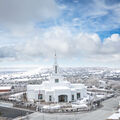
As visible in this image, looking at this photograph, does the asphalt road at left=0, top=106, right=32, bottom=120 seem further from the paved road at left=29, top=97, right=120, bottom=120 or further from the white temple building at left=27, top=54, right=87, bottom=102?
the white temple building at left=27, top=54, right=87, bottom=102

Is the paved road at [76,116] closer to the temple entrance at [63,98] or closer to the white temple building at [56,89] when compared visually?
the white temple building at [56,89]

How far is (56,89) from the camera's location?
41.1 metres

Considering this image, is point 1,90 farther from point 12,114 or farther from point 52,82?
point 12,114

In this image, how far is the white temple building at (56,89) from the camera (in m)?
41.4

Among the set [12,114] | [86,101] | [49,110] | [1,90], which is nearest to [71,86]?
A: [86,101]

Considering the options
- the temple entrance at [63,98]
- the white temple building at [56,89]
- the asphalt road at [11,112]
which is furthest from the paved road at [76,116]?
the temple entrance at [63,98]

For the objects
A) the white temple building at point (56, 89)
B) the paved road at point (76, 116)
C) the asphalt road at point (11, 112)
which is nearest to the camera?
the paved road at point (76, 116)

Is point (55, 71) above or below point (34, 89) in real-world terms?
above

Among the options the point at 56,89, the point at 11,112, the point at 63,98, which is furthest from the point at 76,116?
the point at 63,98

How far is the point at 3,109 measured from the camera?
3591 centimetres

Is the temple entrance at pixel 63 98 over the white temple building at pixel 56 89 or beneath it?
beneath

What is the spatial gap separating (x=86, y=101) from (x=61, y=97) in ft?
17.7

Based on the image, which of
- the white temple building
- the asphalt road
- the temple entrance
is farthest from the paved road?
the temple entrance

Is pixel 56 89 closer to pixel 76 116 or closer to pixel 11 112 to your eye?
pixel 11 112
